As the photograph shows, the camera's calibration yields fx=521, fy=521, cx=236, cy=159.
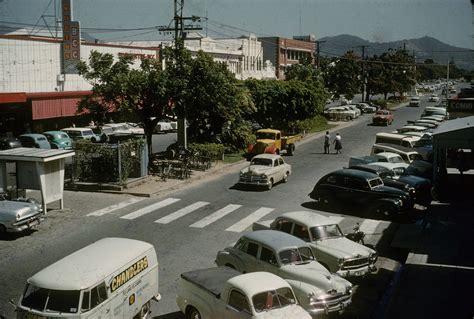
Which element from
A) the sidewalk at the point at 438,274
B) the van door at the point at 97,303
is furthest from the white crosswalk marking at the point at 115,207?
the sidewalk at the point at 438,274

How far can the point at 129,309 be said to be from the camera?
1126cm

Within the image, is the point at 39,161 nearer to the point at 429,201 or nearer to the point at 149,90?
the point at 149,90

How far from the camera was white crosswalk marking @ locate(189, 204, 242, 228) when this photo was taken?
20033 mm

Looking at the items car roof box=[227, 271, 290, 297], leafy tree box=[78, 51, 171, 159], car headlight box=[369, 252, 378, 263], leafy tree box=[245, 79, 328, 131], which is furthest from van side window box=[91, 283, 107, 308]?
leafy tree box=[245, 79, 328, 131]

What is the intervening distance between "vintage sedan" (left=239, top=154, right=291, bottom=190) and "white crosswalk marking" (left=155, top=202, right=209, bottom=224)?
3386mm

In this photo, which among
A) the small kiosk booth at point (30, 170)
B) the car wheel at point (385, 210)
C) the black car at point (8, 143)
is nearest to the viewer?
the small kiosk booth at point (30, 170)

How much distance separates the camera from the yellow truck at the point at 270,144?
34.5m

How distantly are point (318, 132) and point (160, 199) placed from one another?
3107cm

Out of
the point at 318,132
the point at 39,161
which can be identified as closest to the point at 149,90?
the point at 39,161

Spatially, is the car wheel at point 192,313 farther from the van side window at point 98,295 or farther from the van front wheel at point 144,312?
the van side window at point 98,295

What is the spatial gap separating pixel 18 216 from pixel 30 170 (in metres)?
3.36

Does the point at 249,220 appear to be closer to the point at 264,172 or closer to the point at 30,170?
the point at 264,172

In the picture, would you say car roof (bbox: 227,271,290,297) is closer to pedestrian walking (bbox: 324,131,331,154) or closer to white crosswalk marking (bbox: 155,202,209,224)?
white crosswalk marking (bbox: 155,202,209,224)

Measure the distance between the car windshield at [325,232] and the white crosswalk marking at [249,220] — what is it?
453cm
